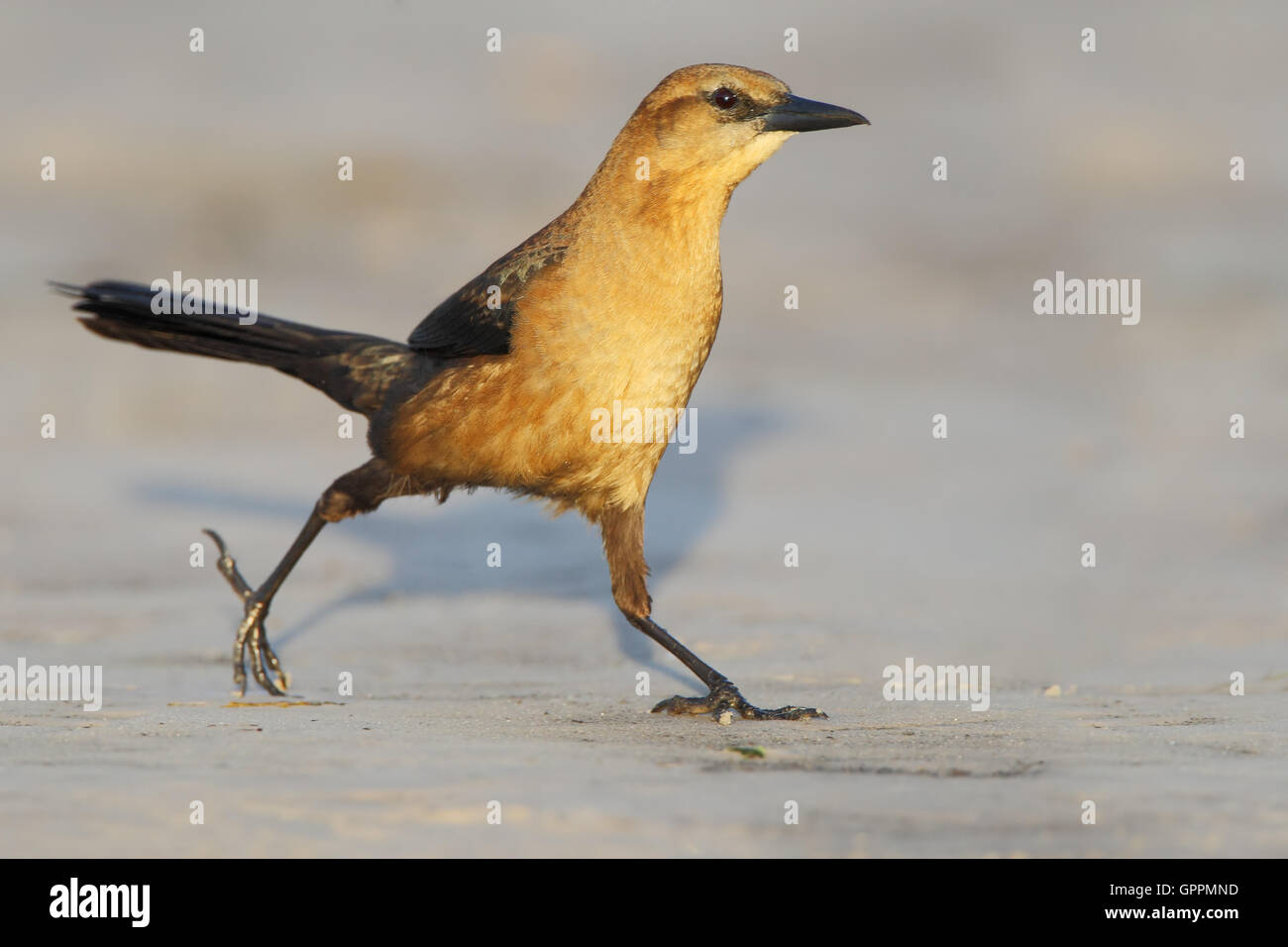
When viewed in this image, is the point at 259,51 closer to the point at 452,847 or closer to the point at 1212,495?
the point at 1212,495

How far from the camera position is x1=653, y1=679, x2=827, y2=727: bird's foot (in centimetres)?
533

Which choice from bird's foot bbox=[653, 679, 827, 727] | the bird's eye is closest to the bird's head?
the bird's eye

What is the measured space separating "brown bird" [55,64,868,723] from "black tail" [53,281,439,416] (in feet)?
1.01

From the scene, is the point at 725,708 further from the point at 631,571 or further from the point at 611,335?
the point at 611,335

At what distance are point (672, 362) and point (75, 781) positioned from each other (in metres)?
2.43

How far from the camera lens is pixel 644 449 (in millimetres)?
Result: 5594

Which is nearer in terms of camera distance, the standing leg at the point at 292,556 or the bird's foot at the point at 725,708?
the bird's foot at the point at 725,708

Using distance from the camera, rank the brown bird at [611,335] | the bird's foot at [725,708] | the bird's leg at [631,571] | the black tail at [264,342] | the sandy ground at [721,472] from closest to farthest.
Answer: the sandy ground at [721,472] → the bird's foot at [725,708] → the brown bird at [611,335] → the bird's leg at [631,571] → the black tail at [264,342]

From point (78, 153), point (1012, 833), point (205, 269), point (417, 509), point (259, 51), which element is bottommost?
point (1012, 833)

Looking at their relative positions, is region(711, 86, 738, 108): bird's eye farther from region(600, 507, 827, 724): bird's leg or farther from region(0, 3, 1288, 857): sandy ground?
region(0, 3, 1288, 857): sandy ground

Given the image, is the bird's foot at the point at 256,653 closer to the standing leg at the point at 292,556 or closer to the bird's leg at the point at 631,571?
the standing leg at the point at 292,556

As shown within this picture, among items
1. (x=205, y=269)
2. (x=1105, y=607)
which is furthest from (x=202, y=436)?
(x=1105, y=607)

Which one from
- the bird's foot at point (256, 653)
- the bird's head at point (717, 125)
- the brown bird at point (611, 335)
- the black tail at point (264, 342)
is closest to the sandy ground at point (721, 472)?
the bird's foot at point (256, 653)

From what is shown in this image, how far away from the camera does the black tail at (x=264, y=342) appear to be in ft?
20.7
